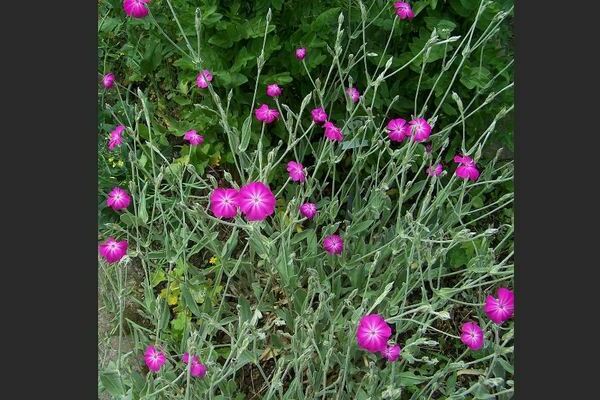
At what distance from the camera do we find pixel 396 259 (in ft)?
5.27

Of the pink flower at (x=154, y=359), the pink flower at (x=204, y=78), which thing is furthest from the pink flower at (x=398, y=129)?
the pink flower at (x=154, y=359)

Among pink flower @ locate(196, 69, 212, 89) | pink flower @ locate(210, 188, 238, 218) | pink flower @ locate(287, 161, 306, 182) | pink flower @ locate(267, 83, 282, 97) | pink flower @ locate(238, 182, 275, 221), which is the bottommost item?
pink flower @ locate(287, 161, 306, 182)

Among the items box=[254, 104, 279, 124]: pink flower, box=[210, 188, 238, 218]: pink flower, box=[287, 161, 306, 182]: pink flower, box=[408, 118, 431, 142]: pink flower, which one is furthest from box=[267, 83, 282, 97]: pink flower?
box=[210, 188, 238, 218]: pink flower

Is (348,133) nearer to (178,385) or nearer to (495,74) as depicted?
(495,74)

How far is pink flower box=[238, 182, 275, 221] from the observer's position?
1217 millimetres

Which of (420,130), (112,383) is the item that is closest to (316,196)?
(420,130)

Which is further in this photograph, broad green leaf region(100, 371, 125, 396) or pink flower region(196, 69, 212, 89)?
pink flower region(196, 69, 212, 89)

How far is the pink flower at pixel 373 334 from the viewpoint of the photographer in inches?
49.6

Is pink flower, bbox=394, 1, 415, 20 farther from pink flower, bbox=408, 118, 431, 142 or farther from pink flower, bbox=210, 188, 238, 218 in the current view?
pink flower, bbox=210, 188, 238, 218

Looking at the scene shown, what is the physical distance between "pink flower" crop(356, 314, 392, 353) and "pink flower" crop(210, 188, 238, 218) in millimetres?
263

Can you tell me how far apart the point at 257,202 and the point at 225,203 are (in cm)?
8

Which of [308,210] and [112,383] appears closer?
[112,383]

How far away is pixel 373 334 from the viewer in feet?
4.16

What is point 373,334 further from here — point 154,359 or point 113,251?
point 113,251
